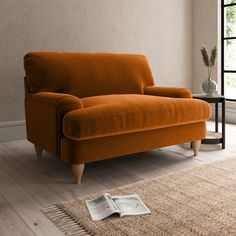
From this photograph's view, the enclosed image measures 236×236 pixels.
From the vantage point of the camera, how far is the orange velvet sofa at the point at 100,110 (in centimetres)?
219

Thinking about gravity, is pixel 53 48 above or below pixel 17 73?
above

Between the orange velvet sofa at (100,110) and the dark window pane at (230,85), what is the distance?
1.56 metres

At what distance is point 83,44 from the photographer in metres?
3.88

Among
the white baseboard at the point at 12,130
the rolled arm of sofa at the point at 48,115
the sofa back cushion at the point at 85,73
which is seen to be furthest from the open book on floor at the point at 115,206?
the white baseboard at the point at 12,130

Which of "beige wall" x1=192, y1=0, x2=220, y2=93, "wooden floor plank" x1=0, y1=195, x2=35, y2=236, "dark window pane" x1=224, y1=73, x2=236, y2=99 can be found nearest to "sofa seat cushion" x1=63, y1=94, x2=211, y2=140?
"wooden floor plank" x1=0, y1=195, x2=35, y2=236

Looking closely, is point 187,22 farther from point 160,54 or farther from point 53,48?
point 53,48

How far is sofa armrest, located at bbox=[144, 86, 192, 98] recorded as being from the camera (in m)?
2.93

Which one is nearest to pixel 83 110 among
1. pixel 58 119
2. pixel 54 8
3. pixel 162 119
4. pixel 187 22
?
pixel 58 119

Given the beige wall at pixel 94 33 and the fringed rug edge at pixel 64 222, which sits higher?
the beige wall at pixel 94 33

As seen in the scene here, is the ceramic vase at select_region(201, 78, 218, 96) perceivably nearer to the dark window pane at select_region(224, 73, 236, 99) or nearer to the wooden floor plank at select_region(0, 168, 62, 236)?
the dark window pane at select_region(224, 73, 236, 99)

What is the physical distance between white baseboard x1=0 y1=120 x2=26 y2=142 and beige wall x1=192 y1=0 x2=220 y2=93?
2.46 meters

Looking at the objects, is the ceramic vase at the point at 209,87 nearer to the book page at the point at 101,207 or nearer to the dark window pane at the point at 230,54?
the dark window pane at the point at 230,54

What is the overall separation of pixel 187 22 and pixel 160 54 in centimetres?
65

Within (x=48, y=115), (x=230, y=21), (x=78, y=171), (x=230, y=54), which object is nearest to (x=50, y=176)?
(x=78, y=171)
